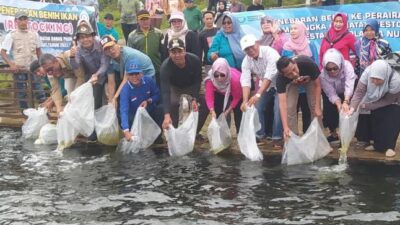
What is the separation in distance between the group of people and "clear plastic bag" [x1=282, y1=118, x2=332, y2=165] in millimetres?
184

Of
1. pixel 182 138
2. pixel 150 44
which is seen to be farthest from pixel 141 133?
pixel 150 44

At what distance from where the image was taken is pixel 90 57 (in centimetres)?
929

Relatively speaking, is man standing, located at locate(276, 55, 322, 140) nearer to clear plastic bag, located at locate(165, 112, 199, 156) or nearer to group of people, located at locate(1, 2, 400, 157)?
group of people, located at locate(1, 2, 400, 157)

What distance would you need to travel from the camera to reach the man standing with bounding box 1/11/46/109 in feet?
37.1

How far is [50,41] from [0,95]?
5.39 feet

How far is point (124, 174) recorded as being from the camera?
7.80 m

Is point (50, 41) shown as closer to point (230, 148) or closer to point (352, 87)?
point (230, 148)

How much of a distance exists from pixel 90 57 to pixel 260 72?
2.71 metres

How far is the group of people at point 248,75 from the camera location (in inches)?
311

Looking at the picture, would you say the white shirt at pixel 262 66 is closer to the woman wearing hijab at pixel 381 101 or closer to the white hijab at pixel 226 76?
the white hijab at pixel 226 76

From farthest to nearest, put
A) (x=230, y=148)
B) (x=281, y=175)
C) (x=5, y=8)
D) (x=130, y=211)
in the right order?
(x=5, y=8) → (x=230, y=148) → (x=281, y=175) → (x=130, y=211)

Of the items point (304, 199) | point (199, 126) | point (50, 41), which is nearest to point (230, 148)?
point (199, 126)

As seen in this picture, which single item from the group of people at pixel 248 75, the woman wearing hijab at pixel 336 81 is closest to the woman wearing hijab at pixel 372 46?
the group of people at pixel 248 75

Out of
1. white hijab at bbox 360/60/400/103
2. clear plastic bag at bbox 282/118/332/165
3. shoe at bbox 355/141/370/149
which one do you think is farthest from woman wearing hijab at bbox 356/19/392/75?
clear plastic bag at bbox 282/118/332/165
